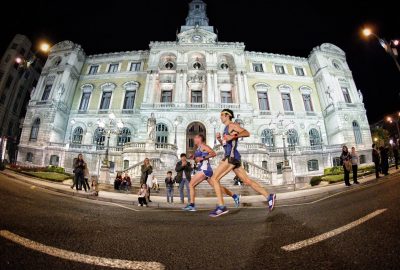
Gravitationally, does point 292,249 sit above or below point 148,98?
below

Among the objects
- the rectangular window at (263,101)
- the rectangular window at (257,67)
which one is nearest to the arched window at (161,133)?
the rectangular window at (263,101)

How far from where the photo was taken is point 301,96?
3147cm

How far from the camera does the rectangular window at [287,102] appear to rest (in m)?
30.7

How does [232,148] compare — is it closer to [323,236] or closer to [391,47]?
[323,236]

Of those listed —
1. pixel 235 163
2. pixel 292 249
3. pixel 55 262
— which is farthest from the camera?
pixel 235 163

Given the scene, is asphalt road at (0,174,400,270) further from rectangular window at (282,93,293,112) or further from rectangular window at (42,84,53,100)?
rectangular window at (42,84,53,100)

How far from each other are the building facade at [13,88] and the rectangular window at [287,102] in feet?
132

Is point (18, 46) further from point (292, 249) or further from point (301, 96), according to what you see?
point (292, 249)

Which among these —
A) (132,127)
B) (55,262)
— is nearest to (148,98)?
(132,127)

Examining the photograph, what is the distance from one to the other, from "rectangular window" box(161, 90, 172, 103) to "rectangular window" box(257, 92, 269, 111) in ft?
40.7

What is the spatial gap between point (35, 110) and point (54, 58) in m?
9.08

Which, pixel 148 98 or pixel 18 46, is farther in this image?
pixel 18 46

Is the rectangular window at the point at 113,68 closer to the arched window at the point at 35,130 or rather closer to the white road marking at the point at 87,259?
the arched window at the point at 35,130

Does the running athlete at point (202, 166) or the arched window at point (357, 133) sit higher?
the arched window at point (357, 133)
